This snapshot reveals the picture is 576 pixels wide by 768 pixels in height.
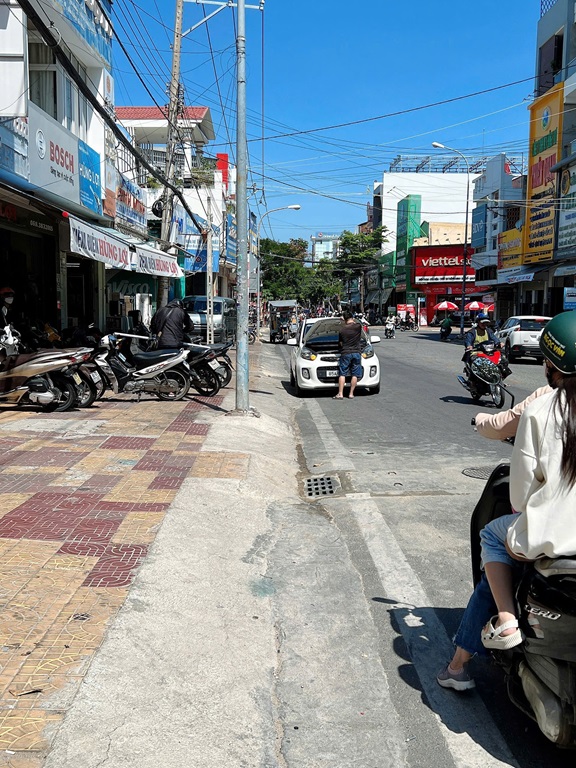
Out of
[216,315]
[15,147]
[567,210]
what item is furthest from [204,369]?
[567,210]

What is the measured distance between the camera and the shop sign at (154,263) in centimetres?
1455

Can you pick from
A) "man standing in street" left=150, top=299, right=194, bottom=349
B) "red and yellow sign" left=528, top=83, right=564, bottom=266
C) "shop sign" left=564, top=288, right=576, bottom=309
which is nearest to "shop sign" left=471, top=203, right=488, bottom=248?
"red and yellow sign" left=528, top=83, right=564, bottom=266

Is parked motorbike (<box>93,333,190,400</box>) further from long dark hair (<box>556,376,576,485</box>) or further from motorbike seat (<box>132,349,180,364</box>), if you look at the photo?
long dark hair (<box>556,376,576,485</box>)

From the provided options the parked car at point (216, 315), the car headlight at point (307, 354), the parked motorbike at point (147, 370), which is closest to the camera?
the parked motorbike at point (147, 370)

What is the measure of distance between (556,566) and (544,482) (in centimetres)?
30

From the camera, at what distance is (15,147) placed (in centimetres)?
1197

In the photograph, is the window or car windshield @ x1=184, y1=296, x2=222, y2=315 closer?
the window

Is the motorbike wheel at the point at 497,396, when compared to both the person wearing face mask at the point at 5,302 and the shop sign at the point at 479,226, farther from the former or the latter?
the shop sign at the point at 479,226

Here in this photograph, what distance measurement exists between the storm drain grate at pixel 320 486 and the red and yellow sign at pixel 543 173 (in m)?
31.5

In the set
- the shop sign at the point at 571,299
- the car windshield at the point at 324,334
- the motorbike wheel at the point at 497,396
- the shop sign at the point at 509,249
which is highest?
the shop sign at the point at 509,249

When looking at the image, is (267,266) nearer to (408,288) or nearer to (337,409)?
(408,288)

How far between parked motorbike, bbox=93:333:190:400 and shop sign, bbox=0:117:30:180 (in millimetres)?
3390

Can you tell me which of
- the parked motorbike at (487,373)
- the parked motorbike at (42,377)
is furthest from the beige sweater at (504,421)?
the parked motorbike at (487,373)

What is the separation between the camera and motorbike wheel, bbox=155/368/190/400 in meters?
11.5
